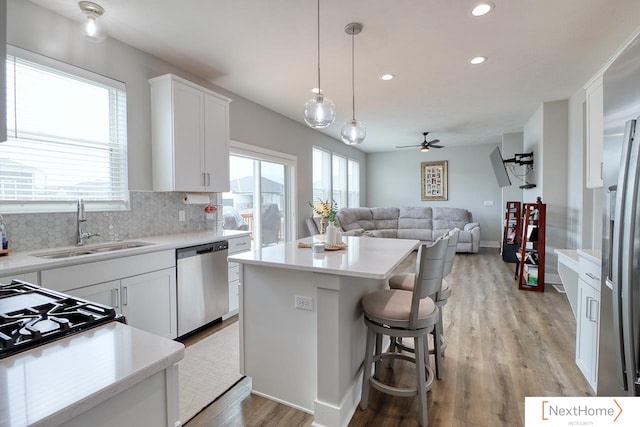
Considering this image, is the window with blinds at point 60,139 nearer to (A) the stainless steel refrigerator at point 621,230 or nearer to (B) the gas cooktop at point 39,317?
(B) the gas cooktop at point 39,317

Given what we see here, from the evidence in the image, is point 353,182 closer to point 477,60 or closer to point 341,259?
point 477,60

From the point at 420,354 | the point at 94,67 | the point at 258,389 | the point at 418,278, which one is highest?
the point at 94,67

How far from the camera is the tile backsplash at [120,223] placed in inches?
87.8

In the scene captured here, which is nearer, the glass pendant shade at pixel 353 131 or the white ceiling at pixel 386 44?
the white ceiling at pixel 386 44

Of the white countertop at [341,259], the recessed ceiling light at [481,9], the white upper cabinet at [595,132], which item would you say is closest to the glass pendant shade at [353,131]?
the white countertop at [341,259]

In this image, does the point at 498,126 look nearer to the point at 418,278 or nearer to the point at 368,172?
the point at 368,172

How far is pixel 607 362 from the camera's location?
1473 millimetres

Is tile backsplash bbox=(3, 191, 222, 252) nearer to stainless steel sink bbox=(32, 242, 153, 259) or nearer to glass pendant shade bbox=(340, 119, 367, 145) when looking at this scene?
stainless steel sink bbox=(32, 242, 153, 259)

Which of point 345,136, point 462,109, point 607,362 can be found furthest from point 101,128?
point 462,109

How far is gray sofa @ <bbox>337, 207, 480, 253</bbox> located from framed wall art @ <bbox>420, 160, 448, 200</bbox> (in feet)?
2.39

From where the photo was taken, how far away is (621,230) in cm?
127

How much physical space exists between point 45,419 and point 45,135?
2.65 metres

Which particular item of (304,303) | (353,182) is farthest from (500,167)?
(304,303)

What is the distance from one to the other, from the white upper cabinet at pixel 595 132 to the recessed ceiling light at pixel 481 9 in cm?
111
